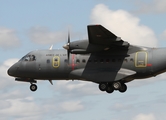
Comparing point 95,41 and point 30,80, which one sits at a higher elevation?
point 95,41

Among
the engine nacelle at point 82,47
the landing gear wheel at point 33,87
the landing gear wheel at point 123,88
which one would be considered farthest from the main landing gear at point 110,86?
the landing gear wheel at point 33,87

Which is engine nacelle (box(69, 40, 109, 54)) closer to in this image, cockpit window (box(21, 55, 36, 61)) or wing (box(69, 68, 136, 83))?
wing (box(69, 68, 136, 83))

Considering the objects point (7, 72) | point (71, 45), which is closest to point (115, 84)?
point (71, 45)

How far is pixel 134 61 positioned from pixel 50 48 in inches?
350

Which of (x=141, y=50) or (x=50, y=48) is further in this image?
(x=50, y=48)

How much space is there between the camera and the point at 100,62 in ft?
195

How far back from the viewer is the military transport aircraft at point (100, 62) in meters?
58.2

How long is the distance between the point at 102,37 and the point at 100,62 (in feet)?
10.7

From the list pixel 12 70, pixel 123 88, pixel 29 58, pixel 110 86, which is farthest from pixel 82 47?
pixel 12 70

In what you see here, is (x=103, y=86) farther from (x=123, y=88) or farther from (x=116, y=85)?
(x=123, y=88)

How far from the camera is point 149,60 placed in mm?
58219

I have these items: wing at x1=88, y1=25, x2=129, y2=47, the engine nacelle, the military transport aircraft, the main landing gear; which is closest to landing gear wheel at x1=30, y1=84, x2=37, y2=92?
the military transport aircraft

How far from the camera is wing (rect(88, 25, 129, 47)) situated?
2191 inches

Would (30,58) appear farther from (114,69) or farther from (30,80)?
(114,69)
